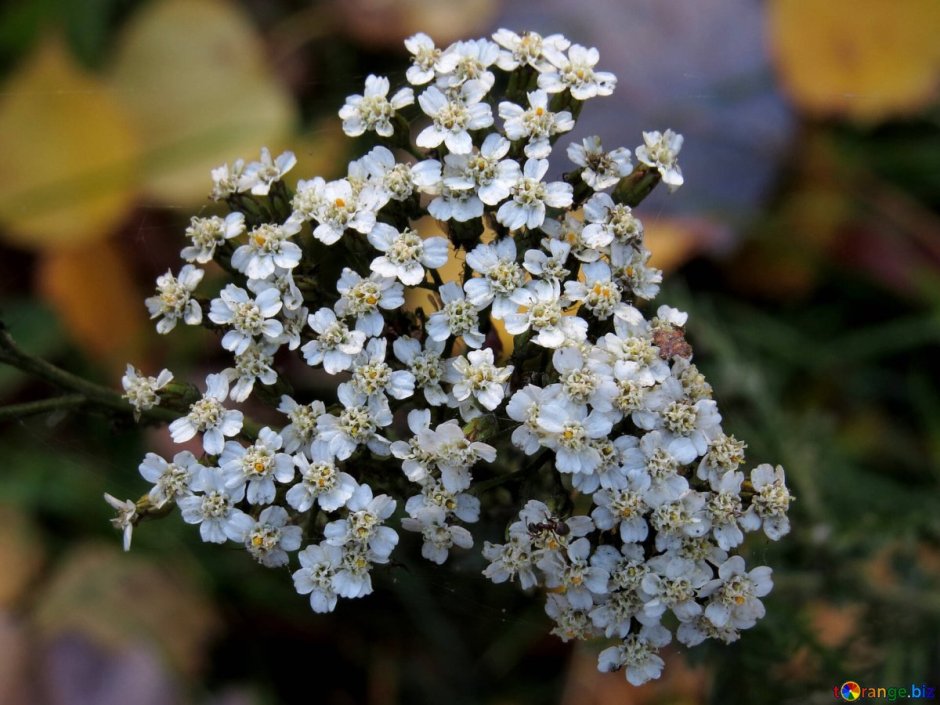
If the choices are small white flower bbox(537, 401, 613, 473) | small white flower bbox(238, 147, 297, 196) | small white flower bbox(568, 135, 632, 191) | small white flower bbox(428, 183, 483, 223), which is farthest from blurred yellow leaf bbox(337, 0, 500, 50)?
small white flower bbox(537, 401, 613, 473)

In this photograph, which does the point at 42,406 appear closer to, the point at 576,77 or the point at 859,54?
the point at 576,77

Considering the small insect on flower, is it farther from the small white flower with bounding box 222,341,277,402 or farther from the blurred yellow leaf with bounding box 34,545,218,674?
the blurred yellow leaf with bounding box 34,545,218,674

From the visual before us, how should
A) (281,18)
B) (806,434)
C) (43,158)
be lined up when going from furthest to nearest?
(281,18) → (43,158) → (806,434)

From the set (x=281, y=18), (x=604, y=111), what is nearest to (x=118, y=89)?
(x=281, y=18)

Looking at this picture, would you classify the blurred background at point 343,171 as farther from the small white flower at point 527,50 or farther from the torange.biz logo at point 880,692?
the small white flower at point 527,50

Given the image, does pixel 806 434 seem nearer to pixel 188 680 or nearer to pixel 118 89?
pixel 188 680

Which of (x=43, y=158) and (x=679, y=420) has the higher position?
(x=679, y=420)
